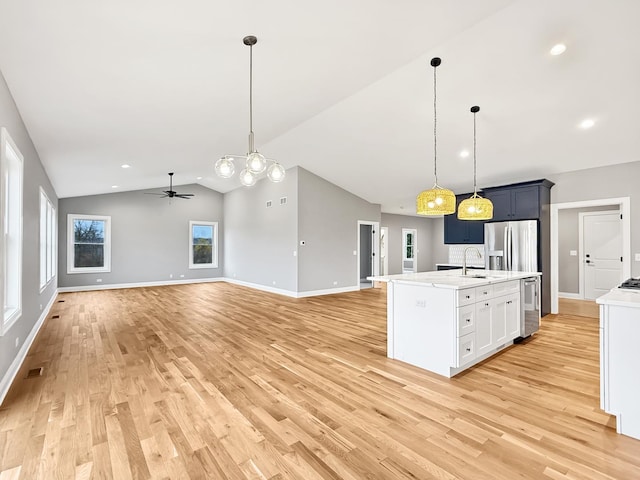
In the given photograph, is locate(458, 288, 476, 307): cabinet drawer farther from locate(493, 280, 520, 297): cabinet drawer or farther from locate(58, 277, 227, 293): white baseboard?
locate(58, 277, 227, 293): white baseboard

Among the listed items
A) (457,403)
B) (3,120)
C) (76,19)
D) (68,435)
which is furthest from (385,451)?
(3,120)

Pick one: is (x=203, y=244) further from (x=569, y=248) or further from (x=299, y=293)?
(x=569, y=248)

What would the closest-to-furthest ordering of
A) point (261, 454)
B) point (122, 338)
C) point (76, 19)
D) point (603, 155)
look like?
point (261, 454) < point (76, 19) < point (122, 338) < point (603, 155)

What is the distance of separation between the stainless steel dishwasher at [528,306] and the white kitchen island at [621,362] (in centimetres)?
196

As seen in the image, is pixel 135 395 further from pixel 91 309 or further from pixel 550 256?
pixel 550 256

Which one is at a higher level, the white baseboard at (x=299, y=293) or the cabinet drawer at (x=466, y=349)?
the cabinet drawer at (x=466, y=349)

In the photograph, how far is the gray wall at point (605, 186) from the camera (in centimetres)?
508

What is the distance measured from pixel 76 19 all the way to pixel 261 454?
10.0 ft

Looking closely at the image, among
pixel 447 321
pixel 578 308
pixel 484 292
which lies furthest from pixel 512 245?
pixel 447 321

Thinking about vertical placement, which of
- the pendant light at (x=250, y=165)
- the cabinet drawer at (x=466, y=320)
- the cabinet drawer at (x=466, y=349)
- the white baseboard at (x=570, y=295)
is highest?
the pendant light at (x=250, y=165)

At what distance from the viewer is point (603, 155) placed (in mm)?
5113

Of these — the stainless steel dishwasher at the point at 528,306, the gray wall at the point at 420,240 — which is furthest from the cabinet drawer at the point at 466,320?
the gray wall at the point at 420,240

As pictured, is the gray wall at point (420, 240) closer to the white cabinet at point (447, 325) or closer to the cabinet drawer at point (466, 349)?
the white cabinet at point (447, 325)

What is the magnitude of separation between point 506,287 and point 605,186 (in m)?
3.37
